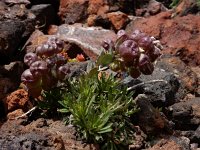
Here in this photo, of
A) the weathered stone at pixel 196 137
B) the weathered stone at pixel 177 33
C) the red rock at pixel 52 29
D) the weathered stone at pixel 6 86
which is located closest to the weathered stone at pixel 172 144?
the weathered stone at pixel 196 137

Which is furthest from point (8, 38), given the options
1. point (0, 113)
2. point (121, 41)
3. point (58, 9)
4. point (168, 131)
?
point (58, 9)

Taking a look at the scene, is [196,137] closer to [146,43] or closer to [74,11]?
[146,43]

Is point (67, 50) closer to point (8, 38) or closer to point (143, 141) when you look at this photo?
point (8, 38)

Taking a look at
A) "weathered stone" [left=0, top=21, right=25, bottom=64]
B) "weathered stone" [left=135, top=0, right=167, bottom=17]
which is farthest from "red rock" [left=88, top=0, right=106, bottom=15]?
"weathered stone" [left=0, top=21, right=25, bottom=64]

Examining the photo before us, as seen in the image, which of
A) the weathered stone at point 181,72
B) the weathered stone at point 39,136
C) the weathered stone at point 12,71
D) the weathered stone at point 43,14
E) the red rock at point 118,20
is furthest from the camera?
the red rock at point 118,20

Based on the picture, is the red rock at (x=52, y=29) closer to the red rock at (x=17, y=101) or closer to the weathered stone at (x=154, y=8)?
the weathered stone at (x=154, y=8)

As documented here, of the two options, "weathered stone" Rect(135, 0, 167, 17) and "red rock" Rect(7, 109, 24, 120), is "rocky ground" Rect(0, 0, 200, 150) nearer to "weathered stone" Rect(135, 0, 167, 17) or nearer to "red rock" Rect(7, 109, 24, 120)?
"red rock" Rect(7, 109, 24, 120)
